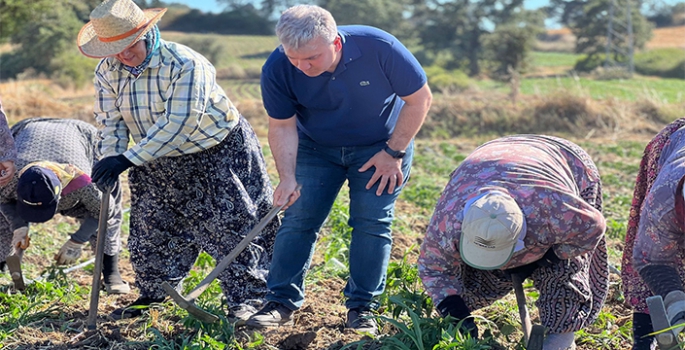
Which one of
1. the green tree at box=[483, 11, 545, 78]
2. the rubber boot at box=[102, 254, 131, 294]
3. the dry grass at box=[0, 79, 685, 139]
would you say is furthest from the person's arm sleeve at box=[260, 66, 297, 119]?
the green tree at box=[483, 11, 545, 78]

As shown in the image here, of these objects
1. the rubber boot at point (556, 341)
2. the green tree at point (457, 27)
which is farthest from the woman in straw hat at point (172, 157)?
the green tree at point (457, 27)

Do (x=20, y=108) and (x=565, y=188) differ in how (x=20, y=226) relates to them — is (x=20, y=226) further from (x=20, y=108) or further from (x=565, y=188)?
(x=20, y=108)

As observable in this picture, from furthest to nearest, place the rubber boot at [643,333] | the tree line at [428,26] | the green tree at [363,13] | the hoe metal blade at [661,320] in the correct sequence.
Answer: the green tree at [363,13] < the tree line at [428,26] < the rubber boot at [643,333] < the hoe metal blade at [661,320]

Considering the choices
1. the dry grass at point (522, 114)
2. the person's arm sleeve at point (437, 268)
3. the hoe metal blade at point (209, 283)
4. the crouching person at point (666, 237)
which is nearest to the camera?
the crouching person at point (666, 237)

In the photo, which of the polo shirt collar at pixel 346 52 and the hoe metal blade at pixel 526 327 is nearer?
the hoe metal blade at pixel 526 327

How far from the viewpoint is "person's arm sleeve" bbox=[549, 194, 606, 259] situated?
2.94m

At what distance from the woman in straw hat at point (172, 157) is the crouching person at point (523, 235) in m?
1.10

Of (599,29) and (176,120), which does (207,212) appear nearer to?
(176,120)

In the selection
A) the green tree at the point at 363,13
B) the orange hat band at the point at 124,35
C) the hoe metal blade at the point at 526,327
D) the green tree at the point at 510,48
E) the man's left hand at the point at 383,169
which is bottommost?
the green tree at the point at 363,13

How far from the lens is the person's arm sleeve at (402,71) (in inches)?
132

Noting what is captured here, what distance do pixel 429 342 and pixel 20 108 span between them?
42.6ft

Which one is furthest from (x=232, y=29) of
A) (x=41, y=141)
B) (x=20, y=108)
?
(x=41, y=141)

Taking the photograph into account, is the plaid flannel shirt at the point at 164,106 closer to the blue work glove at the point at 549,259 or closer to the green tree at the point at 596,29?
the blue work glove at the point at 549,259

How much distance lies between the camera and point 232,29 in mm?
66188
